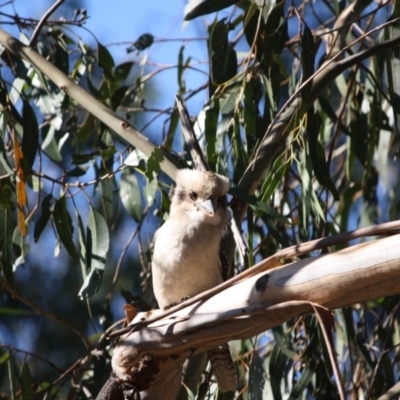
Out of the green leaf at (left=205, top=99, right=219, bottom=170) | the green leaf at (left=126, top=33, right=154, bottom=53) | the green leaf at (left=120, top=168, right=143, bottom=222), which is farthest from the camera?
the green leaf at (left=126, top=33, right=154, bottom=53)

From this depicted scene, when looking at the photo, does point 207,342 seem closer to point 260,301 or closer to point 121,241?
point 260,301

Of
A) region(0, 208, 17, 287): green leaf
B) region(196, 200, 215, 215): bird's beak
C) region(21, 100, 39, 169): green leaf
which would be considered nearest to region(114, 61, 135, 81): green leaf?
region(21, 100, 39, 169): green leaf

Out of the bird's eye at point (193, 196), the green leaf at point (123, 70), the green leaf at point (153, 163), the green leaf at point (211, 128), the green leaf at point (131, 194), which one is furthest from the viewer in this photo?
the green leaf at point (123, 70)

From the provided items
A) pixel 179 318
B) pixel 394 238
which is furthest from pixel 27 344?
pixel 394 238

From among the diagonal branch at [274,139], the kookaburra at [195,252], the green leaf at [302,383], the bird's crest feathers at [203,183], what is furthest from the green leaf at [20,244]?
the green leaf at [302,383]

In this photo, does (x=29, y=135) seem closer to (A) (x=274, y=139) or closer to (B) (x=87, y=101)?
(B) (x=87, y=101)

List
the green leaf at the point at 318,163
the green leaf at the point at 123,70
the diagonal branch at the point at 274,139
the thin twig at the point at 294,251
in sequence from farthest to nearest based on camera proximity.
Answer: the green leaf at the point at 123,70, the green leaf at the point at 318,163, the diagonal branch at the point at 274,139, the thin twig at the point at 294,251

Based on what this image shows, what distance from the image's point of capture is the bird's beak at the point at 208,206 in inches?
113

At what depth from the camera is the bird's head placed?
2.85 meters

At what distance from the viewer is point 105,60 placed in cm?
301

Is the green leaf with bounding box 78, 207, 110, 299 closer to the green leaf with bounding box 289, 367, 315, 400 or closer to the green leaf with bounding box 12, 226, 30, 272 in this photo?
the green leaf with bounding box 12, 226, 30, 272

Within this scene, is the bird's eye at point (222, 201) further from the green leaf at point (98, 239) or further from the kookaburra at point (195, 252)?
the green leaf at point (98, 239)

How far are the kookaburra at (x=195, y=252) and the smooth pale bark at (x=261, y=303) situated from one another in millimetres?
596

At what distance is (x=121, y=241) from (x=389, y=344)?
6.74 ft
